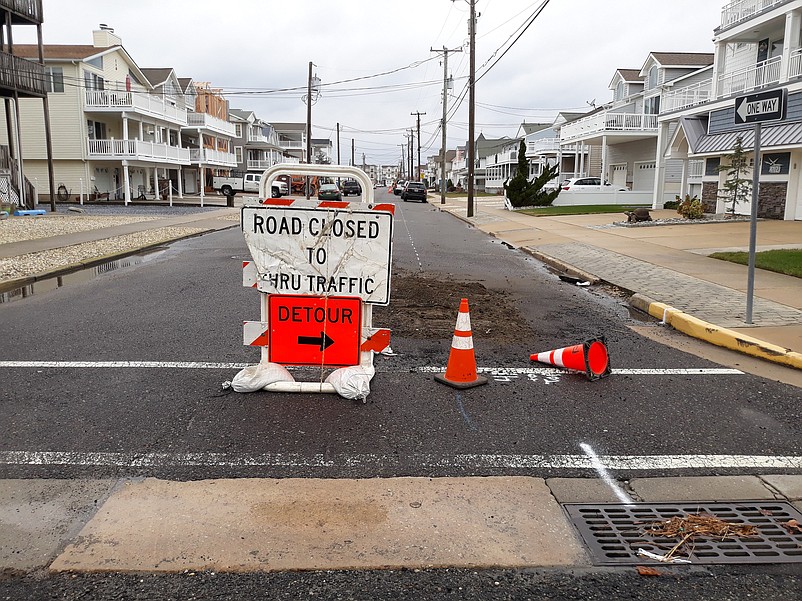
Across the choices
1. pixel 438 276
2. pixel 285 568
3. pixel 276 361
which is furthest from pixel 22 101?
pixel 285 568

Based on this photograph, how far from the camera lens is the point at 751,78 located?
2625 centimetres

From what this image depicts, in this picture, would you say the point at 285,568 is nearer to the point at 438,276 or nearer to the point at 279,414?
the point at 279,414

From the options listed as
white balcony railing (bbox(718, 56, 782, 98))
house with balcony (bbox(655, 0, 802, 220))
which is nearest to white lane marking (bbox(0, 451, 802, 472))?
house with balcony (bbox(655, 0, 802, 220))

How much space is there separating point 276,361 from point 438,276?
7.15 m

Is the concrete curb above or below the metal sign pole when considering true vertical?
below

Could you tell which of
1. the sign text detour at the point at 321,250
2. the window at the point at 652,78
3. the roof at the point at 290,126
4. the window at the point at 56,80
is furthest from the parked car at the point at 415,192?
the roof at the point at 290,126

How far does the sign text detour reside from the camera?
5.80 m

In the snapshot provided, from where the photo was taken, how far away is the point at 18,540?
3516 millimetres

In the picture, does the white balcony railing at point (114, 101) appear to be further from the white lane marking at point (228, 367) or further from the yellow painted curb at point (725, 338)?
the yellow painted curb at point (725, 338)

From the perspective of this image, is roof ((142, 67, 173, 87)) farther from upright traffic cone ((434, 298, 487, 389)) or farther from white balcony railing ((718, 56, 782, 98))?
upright traffic cone ((434, 298, 487, 389))

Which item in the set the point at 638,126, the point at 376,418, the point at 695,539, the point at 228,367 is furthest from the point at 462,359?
the point at 638,126

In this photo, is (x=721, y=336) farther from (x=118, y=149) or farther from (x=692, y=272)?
(x=118, y=149)

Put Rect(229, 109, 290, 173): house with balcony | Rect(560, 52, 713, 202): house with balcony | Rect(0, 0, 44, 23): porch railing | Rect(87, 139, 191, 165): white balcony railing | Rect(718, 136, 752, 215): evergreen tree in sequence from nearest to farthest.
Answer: Rect(718, 136, 752, 215): evergreen tree → Rect(0, 0, 44, 23): porch railing → Rect(87, 139, 191, 165): white balcony railing → Rect(560, 52, 713, 202): house with balcony → Rect(229, 109, 290, 173): house with balcony

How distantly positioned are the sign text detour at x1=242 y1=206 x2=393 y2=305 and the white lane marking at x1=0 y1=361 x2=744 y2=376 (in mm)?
1151
